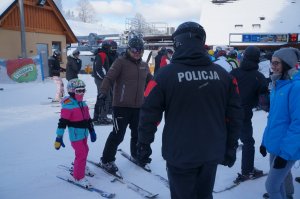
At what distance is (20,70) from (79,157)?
12.5 meters

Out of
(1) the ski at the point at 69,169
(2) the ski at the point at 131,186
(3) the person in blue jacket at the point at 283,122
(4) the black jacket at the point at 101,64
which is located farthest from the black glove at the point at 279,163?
(4) the black jacket at the point at 101,64

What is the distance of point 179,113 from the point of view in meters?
2.22

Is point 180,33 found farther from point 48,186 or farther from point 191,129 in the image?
point 48,186

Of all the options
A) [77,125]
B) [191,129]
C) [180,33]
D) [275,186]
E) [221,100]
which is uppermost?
[180,33]

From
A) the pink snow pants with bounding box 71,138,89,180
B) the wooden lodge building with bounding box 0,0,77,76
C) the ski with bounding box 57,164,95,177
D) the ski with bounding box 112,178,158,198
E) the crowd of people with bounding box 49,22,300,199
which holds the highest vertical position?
the wooden lodge building with bounding box 0,0,77,76

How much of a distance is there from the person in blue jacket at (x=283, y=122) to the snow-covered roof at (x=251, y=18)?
17487mm

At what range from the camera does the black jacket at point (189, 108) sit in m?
2.19

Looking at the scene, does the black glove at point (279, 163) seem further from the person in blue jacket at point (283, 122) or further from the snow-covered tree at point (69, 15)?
the snow-covered tree at point (69, 15)

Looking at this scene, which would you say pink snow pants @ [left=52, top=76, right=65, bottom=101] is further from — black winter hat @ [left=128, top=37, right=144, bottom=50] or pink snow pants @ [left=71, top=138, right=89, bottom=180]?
pink snow pants @ [left=71, top=138, right=89, bottom=180]

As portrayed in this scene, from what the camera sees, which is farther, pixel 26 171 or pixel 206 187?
pixel 26 171

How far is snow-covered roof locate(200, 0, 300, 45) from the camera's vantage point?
1958 centimetres

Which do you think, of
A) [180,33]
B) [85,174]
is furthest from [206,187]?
[85,174]

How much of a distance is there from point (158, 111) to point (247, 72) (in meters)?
2.08

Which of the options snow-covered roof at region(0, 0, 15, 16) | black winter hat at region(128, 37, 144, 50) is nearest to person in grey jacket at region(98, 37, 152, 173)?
black winter hat at region(128, 37, 144, 50)
